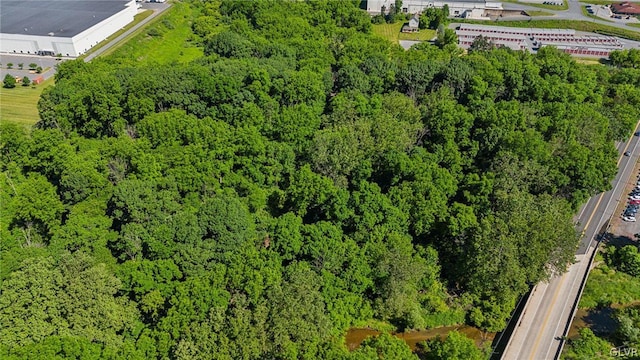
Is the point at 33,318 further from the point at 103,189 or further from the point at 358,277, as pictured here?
the point at 358,277

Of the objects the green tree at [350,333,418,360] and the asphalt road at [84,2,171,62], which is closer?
the green tree at [350,333,418,360]

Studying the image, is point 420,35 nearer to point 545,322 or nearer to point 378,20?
point 378,20

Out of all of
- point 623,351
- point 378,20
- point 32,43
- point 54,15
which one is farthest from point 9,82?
point 623,351

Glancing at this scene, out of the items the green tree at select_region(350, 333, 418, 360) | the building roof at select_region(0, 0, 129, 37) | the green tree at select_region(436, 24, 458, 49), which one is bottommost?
the green tree at select_region(350, 333, 418, 360)

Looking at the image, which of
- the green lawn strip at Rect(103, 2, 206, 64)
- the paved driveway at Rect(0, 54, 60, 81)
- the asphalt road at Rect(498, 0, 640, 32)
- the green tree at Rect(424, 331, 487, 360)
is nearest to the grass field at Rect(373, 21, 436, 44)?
the asphalt road at Rect(498, 0, 640, 32)

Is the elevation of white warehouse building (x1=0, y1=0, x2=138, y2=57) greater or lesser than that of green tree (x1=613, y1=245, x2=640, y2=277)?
greater

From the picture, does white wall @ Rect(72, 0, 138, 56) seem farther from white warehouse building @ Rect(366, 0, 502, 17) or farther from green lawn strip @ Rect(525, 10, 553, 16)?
green lawn strip @ Rect(525, 10, 553, 16)

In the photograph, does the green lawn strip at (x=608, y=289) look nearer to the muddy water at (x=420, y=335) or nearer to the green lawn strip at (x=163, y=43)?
the muddy water at (x=420, y=335)
